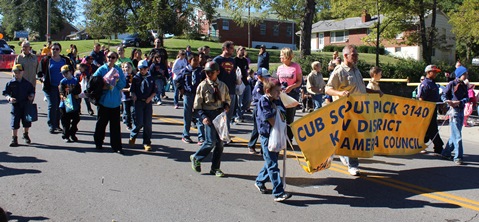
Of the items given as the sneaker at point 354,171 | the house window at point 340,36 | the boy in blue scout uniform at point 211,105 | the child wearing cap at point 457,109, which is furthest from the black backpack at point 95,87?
the house window at point 340,36

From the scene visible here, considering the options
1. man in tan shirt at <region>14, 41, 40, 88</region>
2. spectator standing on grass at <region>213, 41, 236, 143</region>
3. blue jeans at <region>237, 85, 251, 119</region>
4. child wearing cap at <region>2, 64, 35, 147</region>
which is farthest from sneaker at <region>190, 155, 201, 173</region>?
man in tan shirt at <region>14, 41, 40, 88</region>

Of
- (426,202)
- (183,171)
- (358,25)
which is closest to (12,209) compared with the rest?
(183,171)

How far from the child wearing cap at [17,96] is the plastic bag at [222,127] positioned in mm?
4551

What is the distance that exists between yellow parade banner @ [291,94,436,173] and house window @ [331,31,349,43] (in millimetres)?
55840

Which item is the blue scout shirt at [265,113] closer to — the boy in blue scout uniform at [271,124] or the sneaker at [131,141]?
the boy in blue scout uniform at [271,124]

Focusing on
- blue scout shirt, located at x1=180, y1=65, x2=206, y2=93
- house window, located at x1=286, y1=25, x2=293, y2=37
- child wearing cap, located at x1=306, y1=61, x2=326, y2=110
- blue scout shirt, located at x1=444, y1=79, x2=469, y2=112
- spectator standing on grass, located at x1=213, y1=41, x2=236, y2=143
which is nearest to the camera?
spectator standing on grass, located at x1=213, y1=41, x2=236, y2=143

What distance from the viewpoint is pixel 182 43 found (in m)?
50.5

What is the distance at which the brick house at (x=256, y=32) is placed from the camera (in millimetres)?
61250

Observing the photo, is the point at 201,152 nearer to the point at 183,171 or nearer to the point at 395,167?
the point at 183,171

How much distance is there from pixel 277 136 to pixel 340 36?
6036 centimetres

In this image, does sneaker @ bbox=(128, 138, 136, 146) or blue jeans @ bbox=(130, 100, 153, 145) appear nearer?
blue jeans @ bbox=(130, 100, 153, 145)

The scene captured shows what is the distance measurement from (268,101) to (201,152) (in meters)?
1.66

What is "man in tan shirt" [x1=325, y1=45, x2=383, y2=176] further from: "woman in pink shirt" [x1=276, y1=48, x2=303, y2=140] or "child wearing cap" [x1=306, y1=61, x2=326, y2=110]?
"child wearing cap" [x1=306, y1=61, x2=326, y2=110]

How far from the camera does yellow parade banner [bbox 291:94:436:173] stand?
6652 mm
